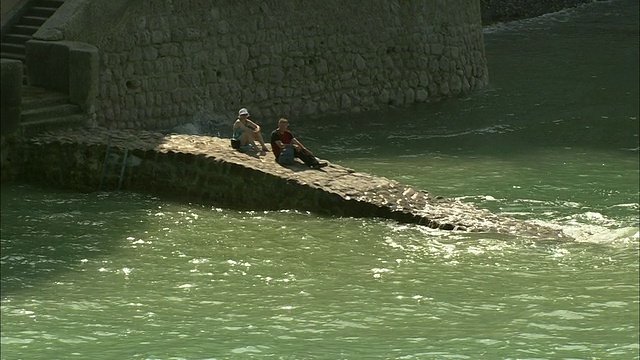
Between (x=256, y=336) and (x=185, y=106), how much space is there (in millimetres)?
A: 10926


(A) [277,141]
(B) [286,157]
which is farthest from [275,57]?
(B) [286,157]

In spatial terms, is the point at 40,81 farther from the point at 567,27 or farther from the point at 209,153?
the point at 567,27

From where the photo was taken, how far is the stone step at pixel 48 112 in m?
19.6

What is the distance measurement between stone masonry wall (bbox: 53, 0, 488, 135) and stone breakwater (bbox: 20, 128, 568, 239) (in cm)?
225

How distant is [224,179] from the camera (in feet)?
59.3

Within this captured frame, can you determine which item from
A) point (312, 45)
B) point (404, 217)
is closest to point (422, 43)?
point (312, 45)

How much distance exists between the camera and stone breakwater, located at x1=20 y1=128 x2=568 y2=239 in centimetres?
1677

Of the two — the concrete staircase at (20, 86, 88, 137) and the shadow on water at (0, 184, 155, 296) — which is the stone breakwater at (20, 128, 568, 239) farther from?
the shadow on water at (0, 184, 155, 296)

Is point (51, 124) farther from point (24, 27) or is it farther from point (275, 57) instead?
point (275, 57)

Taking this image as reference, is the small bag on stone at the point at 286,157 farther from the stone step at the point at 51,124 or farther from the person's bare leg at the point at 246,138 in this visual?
the stone step at the point at 51,124

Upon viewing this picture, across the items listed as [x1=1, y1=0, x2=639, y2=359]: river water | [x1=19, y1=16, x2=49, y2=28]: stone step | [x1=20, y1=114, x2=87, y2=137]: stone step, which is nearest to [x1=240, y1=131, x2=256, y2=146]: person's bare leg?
[x1=1, y1=0, x2=639, y2=359]: river water

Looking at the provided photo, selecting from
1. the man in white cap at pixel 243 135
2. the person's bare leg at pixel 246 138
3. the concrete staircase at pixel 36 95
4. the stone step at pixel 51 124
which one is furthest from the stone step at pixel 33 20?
the person's bare leg at pixel 246 138

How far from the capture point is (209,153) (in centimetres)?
1841

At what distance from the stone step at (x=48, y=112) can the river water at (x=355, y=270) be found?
1.18m
